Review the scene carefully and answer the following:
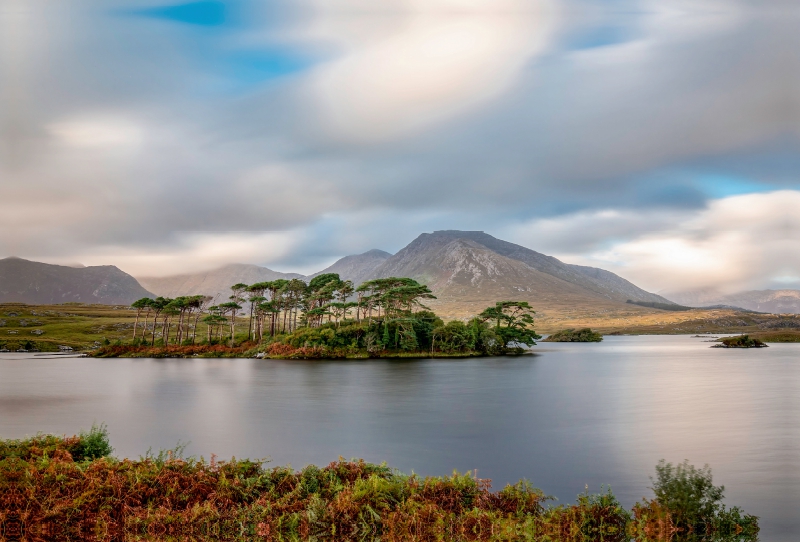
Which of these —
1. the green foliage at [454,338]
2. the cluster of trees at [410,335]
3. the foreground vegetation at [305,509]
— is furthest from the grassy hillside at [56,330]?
the foreground vegetation at [305,509]

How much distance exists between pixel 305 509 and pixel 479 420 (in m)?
18.6

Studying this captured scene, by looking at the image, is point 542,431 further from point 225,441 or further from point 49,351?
point 49,351

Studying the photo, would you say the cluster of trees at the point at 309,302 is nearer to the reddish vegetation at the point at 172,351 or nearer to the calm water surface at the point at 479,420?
the reddish vegetation at the point at 172,351

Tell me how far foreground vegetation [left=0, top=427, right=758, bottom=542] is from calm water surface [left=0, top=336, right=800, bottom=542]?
425 cm

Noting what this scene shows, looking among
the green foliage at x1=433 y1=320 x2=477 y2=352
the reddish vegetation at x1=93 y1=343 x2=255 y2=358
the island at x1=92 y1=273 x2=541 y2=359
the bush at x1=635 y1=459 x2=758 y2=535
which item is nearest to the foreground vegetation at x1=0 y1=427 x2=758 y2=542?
the bush at x1=635 y1=459 x2=758 y2=535

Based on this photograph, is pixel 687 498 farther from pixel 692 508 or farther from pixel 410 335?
pixel 410 335

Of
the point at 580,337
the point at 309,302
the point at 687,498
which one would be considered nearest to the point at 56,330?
the point at 309,302

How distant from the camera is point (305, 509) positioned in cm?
799

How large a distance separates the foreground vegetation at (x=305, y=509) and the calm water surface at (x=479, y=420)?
4249 millimetres

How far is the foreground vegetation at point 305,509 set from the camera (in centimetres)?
725

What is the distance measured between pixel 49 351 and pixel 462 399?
282ft

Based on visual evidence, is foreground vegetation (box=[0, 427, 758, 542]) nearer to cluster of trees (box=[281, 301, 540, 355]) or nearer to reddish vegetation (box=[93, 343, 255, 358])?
cluster of trees (box=[281, 301, 540, 355])

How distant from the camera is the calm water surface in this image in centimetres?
1603

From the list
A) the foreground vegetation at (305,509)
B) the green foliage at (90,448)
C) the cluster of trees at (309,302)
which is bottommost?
A: the green foliage at (90,448)
